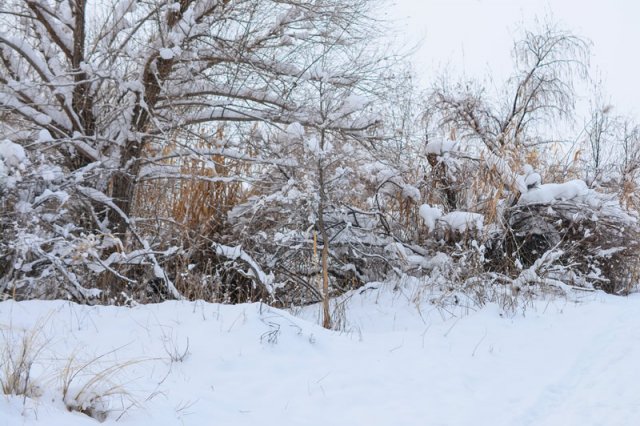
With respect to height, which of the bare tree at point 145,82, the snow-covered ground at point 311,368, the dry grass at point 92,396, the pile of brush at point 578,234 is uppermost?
the bare tree at point 145,82

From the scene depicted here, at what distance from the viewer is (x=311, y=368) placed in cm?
393

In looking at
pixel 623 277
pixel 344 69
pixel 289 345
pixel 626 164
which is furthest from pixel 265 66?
pixel 626 164

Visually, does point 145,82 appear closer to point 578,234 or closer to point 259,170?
point 259,170

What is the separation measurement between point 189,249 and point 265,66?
2.54m

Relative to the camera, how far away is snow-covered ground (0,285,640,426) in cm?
308

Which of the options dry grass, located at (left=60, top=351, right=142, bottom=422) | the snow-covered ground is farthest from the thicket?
dry grass, located at (left=60, top=351, right=142, bottom=422)

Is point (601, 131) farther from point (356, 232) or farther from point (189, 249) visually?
point (189, 249)

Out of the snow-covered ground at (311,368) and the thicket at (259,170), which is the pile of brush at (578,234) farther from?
the snow-covered ground at (311,368)

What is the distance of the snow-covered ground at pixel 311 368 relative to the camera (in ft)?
10.1

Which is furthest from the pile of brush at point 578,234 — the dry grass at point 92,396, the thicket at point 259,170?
the dry grass at point 92,396

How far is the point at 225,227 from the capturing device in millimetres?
7273

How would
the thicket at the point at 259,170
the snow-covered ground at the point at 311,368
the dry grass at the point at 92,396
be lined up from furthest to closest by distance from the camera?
the thicket at the point at 259,170 < the snow-covered ground at the point at 311,368 < the dry grass at the point at 92,396

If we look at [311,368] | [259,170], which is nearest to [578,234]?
[259,170]

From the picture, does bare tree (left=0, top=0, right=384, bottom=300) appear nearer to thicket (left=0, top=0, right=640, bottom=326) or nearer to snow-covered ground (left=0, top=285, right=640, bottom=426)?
thicket (left=0, top=0, right=640, bottom=326)
